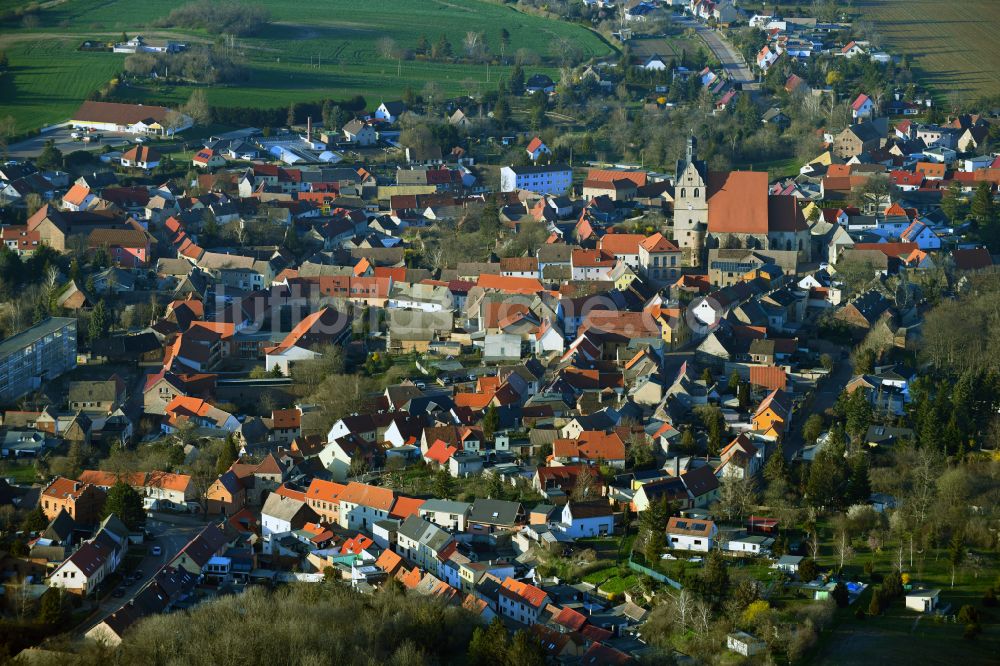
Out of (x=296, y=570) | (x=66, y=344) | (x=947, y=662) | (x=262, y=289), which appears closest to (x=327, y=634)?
(x=296, y=570)

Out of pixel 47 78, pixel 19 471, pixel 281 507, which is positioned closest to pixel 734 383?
pixel 281 507

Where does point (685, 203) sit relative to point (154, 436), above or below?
above

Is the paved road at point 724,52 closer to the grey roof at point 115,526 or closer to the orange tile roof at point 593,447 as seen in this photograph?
the orange tile roof at point 593,447

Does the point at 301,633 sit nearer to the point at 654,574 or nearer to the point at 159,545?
the point at 159,545

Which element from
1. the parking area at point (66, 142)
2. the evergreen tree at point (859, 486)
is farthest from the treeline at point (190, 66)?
the evergreen tree at point (859, 486)

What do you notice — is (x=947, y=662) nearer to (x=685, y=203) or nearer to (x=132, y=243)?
(x=685, y=203)

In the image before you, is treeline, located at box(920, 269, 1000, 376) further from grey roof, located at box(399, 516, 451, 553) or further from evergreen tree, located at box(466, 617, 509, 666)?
evergreen tree, located at box(466, 617, 509, 666)
